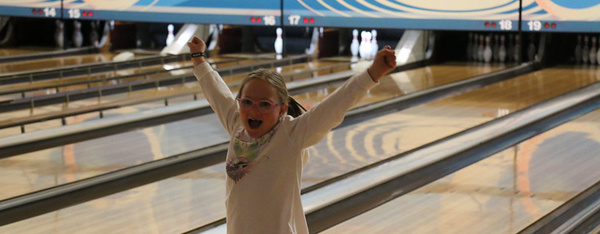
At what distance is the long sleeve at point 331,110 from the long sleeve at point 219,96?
0.51 feet

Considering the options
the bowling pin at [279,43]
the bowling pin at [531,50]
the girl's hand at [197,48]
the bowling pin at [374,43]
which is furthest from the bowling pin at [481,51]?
the girl's hand at [197,48]

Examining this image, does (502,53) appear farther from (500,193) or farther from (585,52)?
(500,193)

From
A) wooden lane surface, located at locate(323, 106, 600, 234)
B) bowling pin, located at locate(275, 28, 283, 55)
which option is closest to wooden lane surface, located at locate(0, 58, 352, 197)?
wooden lane surface, located at locate(323, 106, 600, 234)

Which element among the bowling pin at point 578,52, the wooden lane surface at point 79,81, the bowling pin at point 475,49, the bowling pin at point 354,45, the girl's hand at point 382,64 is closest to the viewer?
the girl's hand at point 382,64

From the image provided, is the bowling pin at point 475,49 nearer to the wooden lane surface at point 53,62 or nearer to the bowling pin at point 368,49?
the bowling pin at point 368,49

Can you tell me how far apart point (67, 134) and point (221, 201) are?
36.1 inches

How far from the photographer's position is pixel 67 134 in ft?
12.1

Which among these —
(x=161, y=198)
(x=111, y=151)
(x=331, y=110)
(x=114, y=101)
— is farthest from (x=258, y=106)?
(x=114, y=101)

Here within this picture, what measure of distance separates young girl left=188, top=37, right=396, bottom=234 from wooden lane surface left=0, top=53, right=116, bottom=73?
17.1 feet

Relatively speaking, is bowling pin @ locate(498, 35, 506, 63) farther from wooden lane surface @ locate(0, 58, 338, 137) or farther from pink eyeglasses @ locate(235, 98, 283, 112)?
pink eyeglasses @ locate(235, 98, 283, 112)

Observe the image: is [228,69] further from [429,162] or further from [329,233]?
[329,233]

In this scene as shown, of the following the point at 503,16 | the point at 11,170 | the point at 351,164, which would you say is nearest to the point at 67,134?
the point at 11,170

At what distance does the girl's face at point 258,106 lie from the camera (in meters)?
1.50

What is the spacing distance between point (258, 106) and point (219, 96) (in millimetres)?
185
